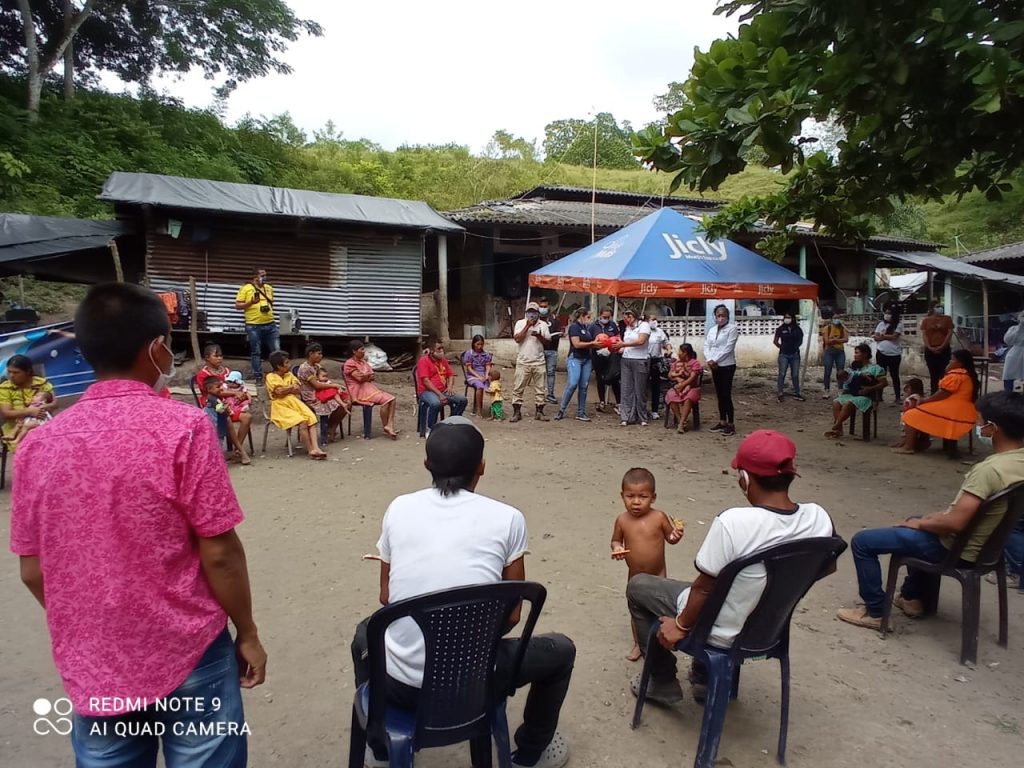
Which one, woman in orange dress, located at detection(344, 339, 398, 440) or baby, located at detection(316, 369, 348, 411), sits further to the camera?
woman in orange dress, located at detection(344, 339, 398, 440)

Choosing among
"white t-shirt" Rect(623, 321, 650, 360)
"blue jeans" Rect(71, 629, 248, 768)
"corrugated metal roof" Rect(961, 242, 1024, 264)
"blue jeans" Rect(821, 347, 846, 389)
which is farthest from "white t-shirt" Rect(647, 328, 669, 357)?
"corrugated metal roof" Rect(961, 242, 1024, 264)

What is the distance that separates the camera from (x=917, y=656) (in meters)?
3.51

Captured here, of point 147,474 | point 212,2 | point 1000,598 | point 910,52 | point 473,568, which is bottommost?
point 1000,598

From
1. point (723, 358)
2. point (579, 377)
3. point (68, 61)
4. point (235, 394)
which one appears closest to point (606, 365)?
point (579, 377)

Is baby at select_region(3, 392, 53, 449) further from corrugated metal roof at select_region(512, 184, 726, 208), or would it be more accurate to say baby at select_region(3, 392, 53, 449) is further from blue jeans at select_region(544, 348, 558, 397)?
corrugated metal roof at select_region(512, 184, 726, 208)

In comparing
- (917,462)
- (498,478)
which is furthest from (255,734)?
(917,462)

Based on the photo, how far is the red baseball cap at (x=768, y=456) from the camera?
2.56 metres

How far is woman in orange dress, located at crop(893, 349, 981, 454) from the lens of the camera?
7098 mm

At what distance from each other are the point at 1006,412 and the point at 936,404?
4.30 m

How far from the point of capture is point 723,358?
922 centimetres

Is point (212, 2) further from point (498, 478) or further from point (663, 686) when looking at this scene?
point (663, 686)

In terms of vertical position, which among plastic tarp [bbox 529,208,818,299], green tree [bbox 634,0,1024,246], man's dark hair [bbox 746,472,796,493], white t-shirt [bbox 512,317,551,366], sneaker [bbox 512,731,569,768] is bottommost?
sneaker [bbox 512,731,569,768]

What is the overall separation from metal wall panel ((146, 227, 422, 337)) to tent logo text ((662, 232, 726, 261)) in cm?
595

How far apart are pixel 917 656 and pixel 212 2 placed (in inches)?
1055
